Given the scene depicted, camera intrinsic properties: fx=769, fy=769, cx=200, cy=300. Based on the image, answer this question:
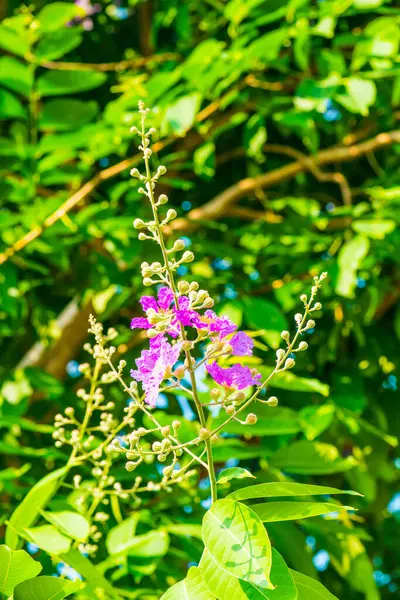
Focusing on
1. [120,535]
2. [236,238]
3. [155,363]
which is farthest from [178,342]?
[236,238]

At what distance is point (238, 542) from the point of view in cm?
60

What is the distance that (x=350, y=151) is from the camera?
1975 millimetres

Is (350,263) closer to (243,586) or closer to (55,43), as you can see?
(55,43)

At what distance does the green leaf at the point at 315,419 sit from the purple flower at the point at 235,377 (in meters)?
0.55

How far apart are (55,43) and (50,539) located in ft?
3.61

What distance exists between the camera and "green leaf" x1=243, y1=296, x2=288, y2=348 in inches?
59.1

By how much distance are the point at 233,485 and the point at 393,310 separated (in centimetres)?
97

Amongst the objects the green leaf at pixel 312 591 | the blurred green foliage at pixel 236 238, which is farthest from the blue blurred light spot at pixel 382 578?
the green leaf at pixel 312 591

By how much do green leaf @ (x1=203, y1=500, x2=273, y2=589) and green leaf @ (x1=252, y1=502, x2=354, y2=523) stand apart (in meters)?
0.05

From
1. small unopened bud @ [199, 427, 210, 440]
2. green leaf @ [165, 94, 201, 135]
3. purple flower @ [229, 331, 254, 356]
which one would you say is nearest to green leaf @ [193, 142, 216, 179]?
green leaf @ [165, 94, 201, 135]

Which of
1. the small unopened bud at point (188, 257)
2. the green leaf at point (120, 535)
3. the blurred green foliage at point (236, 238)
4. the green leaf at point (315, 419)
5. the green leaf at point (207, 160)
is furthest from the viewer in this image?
the green leaf at point (207, 160)

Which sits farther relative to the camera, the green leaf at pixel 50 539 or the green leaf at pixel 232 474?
the green leaf at pixel 50 539

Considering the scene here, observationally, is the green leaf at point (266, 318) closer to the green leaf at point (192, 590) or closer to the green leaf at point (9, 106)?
the green leaf at point (9, 106)

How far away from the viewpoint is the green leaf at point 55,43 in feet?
5.29
